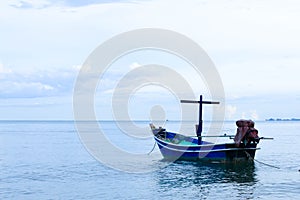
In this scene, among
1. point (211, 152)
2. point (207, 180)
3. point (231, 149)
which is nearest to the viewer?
point (207, 180)

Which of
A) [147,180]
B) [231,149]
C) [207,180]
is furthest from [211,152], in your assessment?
[147,180]

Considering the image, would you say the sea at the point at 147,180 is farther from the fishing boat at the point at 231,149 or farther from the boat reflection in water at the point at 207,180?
the fishing boat at the point at 231,149

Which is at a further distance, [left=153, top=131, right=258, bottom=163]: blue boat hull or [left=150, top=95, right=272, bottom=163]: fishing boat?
[left=153, top=131, right=258, bottom=163]: blue boat hull

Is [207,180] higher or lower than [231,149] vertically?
lower

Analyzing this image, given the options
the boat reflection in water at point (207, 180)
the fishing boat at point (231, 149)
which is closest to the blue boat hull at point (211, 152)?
the fishing boat at point (231, 149)

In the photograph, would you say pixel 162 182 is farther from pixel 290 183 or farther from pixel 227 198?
pixel 290 183

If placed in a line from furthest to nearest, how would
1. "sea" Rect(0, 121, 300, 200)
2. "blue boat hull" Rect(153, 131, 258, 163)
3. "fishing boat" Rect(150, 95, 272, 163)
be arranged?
"blue boat hull" Rect(153, 131, 258, 163)
"fishing boat" Rect(150, 95, 272, 163)
"sea" Rect(0, 121, 300, 200)

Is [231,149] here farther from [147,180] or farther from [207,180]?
[147,180]

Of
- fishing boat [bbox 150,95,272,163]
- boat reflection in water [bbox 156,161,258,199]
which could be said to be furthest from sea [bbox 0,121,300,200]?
fishing boat [bbox 150,95,272,163]

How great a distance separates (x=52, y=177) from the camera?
33.1 meters

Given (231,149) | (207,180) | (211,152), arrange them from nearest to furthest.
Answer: (207,180), (231,149), (211,152)

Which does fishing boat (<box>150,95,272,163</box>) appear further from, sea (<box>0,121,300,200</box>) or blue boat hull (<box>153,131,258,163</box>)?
sea (<box>0,121,300,200</box>)

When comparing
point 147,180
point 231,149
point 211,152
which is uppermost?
point 231,149

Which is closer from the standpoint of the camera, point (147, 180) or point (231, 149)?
point (147, 180)
